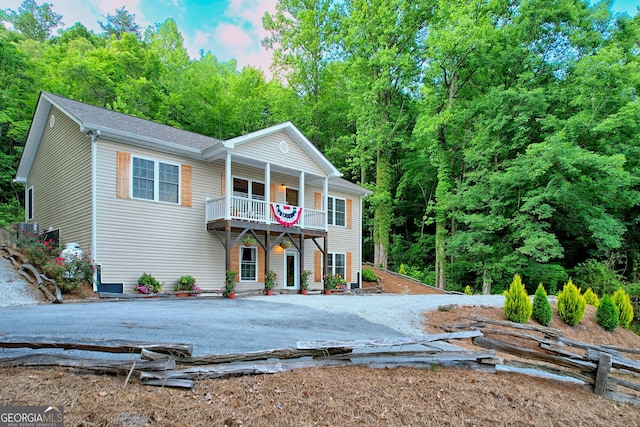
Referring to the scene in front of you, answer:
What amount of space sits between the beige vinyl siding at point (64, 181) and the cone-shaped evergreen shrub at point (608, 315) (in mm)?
14598

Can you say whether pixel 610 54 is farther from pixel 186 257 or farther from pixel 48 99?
pixel 48 99

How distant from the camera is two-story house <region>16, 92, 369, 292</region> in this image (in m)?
11.7

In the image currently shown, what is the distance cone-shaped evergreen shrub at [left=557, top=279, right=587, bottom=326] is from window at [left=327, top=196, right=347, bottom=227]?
1041cm

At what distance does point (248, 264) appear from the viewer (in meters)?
15.1

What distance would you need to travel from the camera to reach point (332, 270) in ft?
59.6

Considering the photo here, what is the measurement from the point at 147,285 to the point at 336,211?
380 inches

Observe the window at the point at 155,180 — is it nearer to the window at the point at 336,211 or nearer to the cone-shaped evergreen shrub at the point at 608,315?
the window at the point at 336,211

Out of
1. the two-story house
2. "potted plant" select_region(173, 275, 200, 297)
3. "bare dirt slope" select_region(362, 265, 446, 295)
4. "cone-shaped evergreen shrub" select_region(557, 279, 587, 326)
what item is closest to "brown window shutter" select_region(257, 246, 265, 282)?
the two-story house

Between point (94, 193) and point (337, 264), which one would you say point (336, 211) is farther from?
point (94, 193)

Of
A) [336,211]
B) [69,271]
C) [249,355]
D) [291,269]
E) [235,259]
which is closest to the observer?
[249,355]

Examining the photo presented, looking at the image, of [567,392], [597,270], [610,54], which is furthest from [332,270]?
[610,54]

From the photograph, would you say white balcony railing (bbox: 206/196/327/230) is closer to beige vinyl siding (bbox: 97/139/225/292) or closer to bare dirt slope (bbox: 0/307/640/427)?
beige vinyl siding (bbox: 97/139/225/292)

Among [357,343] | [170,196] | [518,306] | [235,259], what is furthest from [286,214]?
[357,343]

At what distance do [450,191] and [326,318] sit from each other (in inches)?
680
